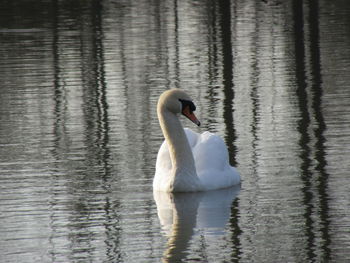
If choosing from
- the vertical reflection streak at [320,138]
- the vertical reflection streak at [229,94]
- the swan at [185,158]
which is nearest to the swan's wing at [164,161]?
the swan at [185,158]

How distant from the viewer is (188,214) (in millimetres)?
11539

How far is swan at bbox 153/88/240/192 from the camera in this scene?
41.7 ft

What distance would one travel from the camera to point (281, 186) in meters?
12.4

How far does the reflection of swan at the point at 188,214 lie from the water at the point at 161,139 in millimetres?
26

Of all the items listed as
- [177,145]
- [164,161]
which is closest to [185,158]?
[177,145]

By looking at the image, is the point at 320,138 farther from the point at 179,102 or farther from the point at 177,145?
the point at 177,145

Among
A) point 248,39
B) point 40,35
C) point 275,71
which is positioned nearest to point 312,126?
point 275,71

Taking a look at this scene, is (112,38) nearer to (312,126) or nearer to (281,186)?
(312,126)

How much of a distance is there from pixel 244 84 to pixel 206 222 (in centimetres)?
1010

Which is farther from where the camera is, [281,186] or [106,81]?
[106,81]

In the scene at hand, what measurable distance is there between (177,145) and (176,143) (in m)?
0.03

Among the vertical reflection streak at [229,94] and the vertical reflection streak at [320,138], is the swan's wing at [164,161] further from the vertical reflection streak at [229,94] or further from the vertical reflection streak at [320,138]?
the vertical reflection streak at [320,138]

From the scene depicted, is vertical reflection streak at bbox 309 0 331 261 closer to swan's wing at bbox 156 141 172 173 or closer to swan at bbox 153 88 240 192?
swan at bbox 153 88 240 192

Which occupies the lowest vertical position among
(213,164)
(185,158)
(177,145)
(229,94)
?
(229,94)
